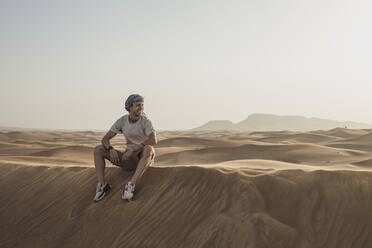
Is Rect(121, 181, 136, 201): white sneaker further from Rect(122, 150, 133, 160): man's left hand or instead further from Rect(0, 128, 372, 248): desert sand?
Rect(122, 150, 133, 160): man's left hand

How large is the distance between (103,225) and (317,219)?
8.54 feet

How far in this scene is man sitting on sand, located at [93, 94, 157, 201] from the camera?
432 cm

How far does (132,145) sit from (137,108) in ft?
1.89

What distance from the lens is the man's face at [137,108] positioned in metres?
4.36

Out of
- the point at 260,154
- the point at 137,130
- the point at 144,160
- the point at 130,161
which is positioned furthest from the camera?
the point at 260,154

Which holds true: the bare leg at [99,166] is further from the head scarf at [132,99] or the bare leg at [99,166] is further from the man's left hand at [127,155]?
the head scarf at [132,99]

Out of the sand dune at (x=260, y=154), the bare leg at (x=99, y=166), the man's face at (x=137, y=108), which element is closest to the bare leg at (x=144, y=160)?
the man's face at (x=137, y=108)

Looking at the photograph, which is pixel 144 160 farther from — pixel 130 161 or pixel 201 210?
pixel 201 210

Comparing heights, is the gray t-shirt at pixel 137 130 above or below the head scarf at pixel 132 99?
below

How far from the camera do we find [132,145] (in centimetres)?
453

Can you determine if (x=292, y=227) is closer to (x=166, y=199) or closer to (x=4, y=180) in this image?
(x=166, y=199)

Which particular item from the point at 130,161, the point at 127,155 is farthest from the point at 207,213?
the point at 130,161

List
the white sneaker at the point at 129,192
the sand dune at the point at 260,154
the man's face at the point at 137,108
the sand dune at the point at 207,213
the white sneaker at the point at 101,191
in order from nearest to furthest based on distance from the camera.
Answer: the sand dune at the point at 207,213 → the white sneaker at the point at 129,192 → the man's face at the point at 137,108 → the white sneaker at the point at 101,191 → the sand dune at the point at 260,154

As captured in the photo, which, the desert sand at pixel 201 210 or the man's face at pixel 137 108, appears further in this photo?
the man's face at pixel 137 108
